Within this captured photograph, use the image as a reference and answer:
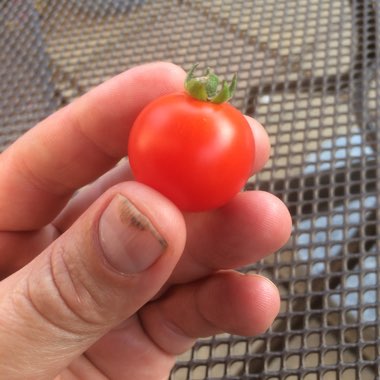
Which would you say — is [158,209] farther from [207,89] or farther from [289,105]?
[289,105]

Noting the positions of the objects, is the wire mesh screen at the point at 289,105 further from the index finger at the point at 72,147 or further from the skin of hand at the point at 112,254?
the index finger at the point at 72,147

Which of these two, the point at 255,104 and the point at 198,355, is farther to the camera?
the point at 255,104

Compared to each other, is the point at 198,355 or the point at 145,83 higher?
the point at 145,83

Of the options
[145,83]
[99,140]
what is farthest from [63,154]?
[145,83]

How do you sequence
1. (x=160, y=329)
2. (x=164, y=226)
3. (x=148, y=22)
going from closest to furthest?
1. (x=164, y=226)
2. (x=160, y=329)
3. (x=148, y=22)

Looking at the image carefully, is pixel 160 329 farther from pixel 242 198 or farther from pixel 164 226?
pixel 164 226

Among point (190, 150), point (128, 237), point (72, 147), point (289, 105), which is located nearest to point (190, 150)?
point (190, 150)

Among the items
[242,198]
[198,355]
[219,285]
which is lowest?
[198,355]

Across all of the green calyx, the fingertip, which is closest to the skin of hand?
the fingertip
